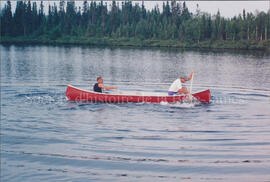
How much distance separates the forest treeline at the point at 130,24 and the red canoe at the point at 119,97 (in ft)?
297

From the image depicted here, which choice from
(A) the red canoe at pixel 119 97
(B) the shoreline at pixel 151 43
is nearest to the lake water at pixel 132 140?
(A) the red canoe at pixel 119 97

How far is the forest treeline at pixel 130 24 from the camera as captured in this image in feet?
364

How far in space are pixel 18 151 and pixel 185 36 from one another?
109 metres

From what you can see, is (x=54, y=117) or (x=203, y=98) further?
(x=203, y=98)

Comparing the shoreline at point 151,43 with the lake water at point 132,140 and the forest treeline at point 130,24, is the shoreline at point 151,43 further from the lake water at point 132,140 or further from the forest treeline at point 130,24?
the lake water at point 132,140

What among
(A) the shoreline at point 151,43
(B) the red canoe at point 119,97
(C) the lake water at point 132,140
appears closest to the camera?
(C) the lake water at point 132,140

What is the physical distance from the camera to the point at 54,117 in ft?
55.2

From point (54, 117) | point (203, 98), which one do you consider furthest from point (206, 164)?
point (203, 98)

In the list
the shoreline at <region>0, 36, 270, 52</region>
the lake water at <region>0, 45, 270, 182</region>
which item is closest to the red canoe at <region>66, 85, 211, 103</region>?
the lake water at <region>0, 45, 270, 182</region>

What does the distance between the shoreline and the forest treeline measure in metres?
3.46

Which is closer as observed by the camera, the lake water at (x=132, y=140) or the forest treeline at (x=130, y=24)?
the lake water at (x=132, y=140)

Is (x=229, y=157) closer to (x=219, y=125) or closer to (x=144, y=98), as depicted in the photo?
(x=219, y=125)

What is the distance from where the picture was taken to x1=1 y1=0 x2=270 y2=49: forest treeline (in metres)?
111

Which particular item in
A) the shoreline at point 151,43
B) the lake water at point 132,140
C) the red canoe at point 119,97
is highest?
the shoreline at point 151,43
